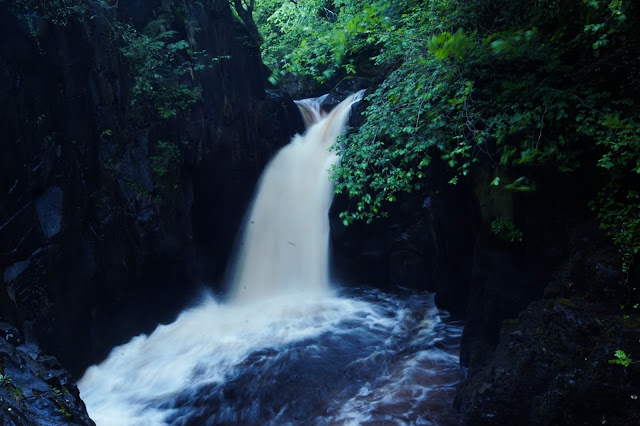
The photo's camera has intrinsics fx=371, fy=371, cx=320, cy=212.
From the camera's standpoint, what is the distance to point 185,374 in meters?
6.92

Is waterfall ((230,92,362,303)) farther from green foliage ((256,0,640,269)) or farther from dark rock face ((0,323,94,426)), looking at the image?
dark rock face ((0,323,94,426))

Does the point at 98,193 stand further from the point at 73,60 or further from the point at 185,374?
the point at 185,374

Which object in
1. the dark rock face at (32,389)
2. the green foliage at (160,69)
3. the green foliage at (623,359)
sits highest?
the green foliage at (160,69)

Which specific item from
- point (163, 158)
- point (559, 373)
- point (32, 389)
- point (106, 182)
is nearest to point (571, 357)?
point (559, 373)

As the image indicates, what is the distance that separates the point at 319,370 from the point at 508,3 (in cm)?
652

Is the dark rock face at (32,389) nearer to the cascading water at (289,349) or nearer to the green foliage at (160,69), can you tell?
the cascading water at (289,349)

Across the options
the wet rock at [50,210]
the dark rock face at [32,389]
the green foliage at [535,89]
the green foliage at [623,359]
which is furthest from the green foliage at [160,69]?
the green foliage at [623,359]

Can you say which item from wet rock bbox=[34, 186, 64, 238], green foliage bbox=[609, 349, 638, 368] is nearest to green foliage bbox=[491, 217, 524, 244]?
green foliage bbox=[609, 349, 638, 368]

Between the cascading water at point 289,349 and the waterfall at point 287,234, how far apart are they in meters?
0.03

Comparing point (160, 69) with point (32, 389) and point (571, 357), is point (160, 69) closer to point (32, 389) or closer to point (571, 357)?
point (32, 389)

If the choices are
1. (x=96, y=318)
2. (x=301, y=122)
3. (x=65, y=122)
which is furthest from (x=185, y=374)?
(x=301, y=122)

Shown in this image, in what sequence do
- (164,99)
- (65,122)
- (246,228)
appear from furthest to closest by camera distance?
1. (246,228)
2. (164,99)
3. (65,122)

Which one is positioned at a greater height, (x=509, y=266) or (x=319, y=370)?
(x=509, y=266)

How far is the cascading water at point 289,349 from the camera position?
5.77 metres
